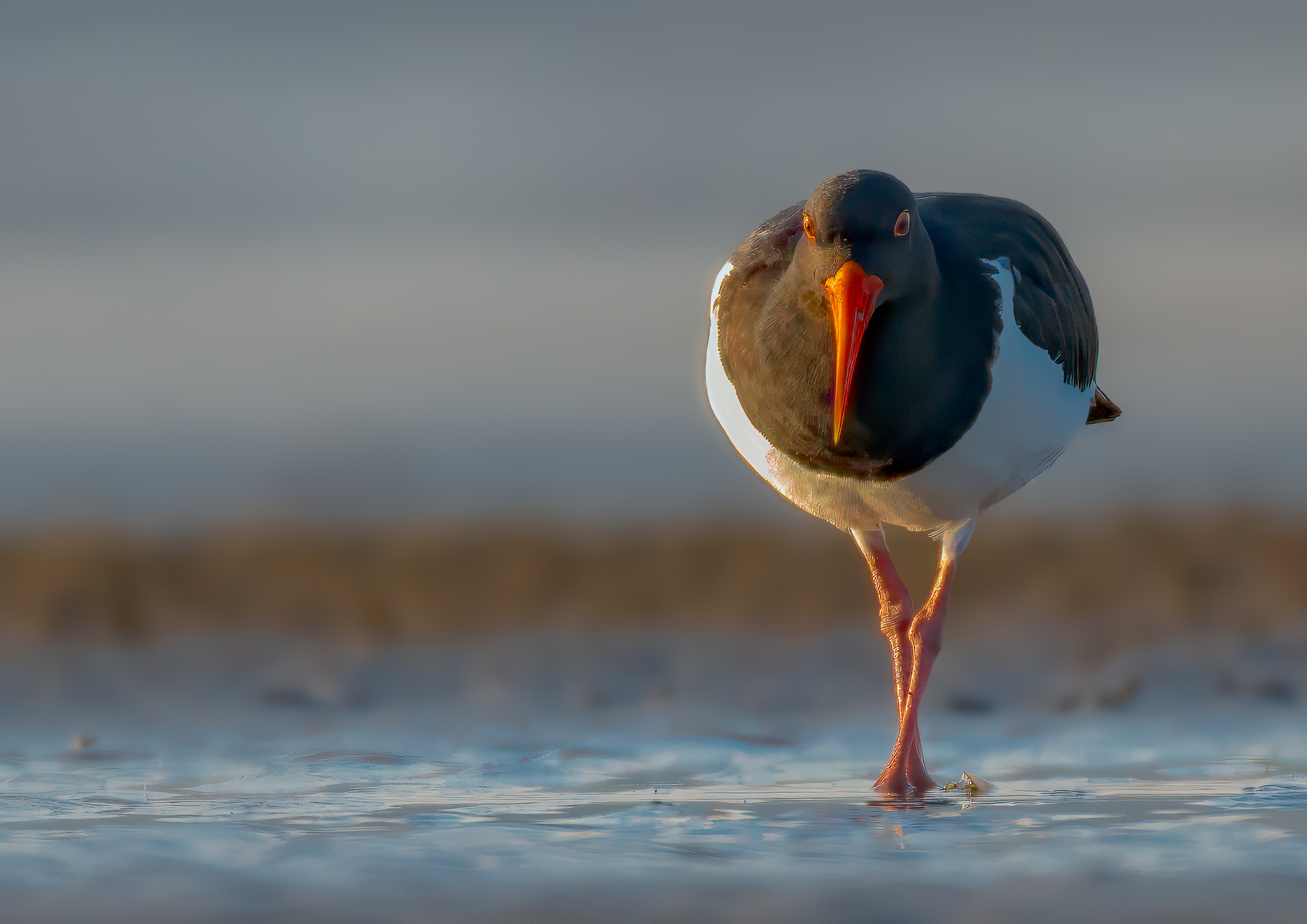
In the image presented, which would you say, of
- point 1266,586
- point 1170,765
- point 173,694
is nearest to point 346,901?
point 1170,765

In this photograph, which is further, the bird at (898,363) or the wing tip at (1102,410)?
the wing tip at (1102,410)

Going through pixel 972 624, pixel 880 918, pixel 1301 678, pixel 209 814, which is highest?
pixel 972 624

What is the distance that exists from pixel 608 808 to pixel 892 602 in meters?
2.30

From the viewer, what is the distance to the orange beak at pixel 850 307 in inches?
214

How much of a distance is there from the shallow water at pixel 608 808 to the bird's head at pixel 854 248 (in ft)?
5.39

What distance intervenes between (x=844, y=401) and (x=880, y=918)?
2.19 meters

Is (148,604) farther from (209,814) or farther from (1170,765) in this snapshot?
(1170,765)

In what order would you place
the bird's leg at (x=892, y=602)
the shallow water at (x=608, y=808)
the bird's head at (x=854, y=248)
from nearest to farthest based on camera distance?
the shallow water at (x=608, y=808) < the bird's head at (x=854, y=248) < the bird's leg at (x=892, y=602)

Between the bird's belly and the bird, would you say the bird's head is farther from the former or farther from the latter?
the bird's belly

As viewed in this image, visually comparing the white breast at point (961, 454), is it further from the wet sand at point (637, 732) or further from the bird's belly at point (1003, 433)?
the wet sand at point (637, 732)

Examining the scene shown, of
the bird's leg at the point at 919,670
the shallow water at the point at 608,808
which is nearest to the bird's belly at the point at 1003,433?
the bird's leg at the point at 919,670

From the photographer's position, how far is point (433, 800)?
5.54 m

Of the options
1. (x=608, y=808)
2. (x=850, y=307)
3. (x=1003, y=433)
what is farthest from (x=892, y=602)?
(x=608, y=808)

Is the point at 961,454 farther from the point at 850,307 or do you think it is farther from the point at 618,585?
the point at 618,585
